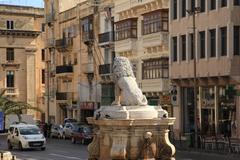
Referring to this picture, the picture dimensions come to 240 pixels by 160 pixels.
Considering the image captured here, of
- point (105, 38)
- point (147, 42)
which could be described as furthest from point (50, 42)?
point (147, 42)

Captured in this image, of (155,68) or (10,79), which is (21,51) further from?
(155,68)

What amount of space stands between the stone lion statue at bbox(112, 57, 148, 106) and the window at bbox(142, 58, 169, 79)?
3564 centimetres

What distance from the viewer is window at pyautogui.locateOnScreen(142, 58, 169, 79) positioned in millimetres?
50188

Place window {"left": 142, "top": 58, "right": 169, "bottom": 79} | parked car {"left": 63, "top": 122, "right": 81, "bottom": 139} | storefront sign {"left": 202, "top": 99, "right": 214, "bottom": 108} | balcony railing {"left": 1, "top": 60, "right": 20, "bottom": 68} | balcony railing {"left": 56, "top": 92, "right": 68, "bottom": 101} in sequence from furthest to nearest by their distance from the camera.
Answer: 1. balcony railing {"left": 1, "top": 60, "right": 20, "bottom": 68}
2. balcony railing {"left": 56, "top": 92, "right": 68, "bottom": 101}
3. parked car {"left": 63, "top": 122, "right": 81, "bottom": 139}
4. window {"left": 142, "top": 58, "right": 169, "bottom": 79}
5. storefront sign {"left": 202, "top": 99, "right": 214, "bottom": 108}

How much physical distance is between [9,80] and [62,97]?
13.7 metres

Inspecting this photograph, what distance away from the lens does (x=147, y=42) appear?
171 ft

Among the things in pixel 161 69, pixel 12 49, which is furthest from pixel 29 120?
pixel 161 69

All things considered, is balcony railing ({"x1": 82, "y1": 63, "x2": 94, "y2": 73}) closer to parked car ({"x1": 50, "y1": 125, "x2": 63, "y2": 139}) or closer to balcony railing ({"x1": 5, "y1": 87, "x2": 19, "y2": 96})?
parked car ({"x1": 50, "y1": 125, "x2": 63, "y2": 139})

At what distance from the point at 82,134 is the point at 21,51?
39.5 meters

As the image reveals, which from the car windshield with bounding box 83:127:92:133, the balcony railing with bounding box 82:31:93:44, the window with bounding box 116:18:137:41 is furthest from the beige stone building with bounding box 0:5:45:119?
the car windshield with bounding box 83:127:92:133

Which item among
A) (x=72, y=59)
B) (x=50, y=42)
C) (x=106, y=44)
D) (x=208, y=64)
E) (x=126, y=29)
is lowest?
(x=208, y=64)

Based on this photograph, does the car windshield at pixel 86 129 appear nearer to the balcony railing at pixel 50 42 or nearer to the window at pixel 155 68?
the window at pixel 155 68

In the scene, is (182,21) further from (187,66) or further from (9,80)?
(9,80)

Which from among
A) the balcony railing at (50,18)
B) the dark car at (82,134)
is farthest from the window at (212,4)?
the balcony railing at (50,18)
